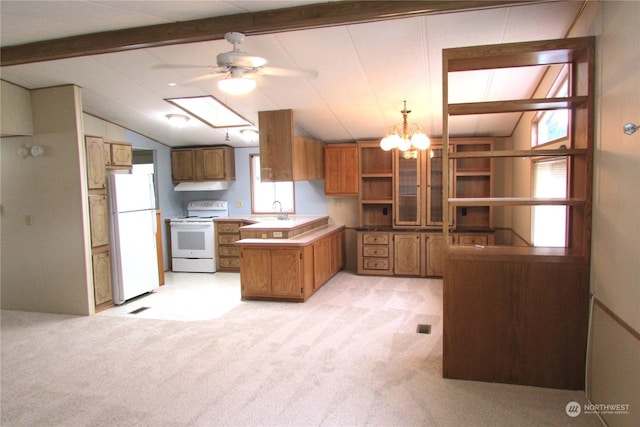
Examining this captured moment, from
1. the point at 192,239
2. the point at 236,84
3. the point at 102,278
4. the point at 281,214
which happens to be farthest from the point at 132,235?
the point at 236,84

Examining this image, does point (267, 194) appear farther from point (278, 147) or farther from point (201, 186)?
point (278, 147)

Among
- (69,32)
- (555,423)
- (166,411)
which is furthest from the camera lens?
(69,32)

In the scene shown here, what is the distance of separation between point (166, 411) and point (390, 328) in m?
2.17

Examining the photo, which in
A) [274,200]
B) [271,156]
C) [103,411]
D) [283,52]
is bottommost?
[103,411]

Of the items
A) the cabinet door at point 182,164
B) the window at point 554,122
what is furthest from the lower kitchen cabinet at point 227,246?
the window at point 554,122

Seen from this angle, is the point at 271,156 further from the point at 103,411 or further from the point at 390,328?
the point at 103,411

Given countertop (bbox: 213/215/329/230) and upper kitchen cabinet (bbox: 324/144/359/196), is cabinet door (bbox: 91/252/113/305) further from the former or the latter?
upper kitchen cabinet (bbox: 324/144/359/196)

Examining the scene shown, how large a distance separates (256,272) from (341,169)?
2218mm

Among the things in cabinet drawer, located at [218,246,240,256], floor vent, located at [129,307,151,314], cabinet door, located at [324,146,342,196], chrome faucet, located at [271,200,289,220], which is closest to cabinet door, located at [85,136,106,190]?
floor vent, located at [129,307,151,314]

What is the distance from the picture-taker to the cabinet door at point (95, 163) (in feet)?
15.6

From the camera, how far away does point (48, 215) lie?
4.75 m

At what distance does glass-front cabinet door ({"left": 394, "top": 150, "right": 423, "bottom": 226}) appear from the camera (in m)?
6.18

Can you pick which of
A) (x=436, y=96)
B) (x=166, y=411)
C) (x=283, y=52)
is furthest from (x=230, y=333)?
(x=436, y=96)

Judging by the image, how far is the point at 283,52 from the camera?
3660 mm
